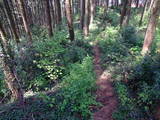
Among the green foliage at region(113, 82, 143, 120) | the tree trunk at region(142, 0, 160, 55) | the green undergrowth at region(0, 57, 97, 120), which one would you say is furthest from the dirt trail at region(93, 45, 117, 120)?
the tree trunk at region(142, 0, 160, 55)

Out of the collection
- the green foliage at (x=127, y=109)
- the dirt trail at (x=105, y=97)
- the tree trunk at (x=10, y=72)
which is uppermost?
the tree trunk at (x=10, y=72)

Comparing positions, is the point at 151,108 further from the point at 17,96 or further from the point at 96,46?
the point at 96,46

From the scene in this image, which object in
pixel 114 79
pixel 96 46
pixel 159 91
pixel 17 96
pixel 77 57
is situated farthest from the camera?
pixel 96 46

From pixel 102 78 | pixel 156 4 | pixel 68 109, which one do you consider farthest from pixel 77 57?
pixel 156 4

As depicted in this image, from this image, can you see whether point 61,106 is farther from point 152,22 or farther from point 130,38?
point 130,38

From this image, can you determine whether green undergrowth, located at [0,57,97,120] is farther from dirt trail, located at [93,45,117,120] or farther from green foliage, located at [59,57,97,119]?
dirt trail, located at [93,45,117,120]

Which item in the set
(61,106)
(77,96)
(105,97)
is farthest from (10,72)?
(105,97)

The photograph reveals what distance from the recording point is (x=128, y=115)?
518 cm

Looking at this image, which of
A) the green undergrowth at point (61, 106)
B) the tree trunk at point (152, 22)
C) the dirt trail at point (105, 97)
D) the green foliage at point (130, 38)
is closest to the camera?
the green undergrowth at point (61, 106)

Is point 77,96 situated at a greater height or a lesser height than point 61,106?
greater

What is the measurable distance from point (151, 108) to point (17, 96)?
16.3 feet

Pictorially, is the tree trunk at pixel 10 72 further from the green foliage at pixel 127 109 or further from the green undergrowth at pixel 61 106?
the green foliage at pixel 127 109

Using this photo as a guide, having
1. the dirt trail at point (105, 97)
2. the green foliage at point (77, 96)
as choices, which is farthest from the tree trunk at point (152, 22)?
the green foliage at point (77, 96)

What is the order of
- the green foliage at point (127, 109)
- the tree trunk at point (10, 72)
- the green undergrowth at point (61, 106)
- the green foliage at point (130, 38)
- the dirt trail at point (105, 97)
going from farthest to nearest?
1. the green foliage at point (130, 38)
2. the dirt trail at point (105, 97)
3. the green foliage at point (127, 109)
4. the green undergrowth at point (61, 106)
5. the tree trunk at point (10, 72)
